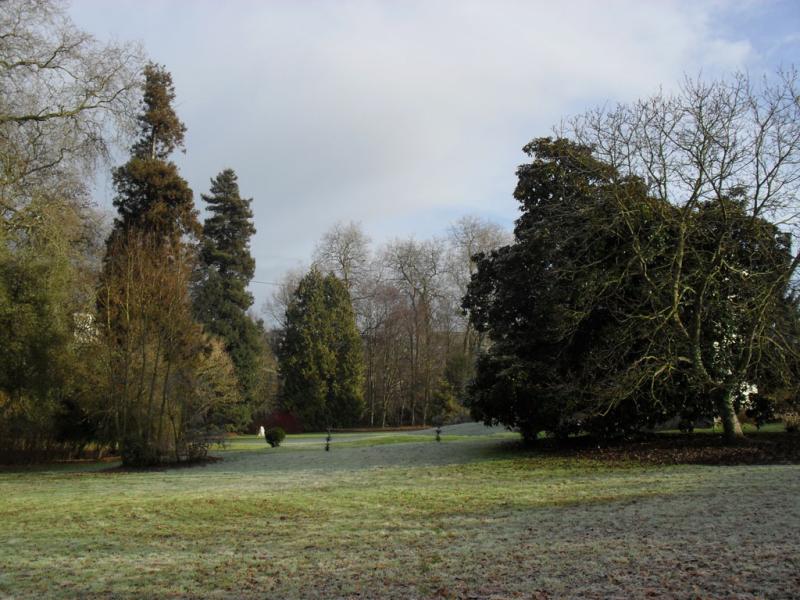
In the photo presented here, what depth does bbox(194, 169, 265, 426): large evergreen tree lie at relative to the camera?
3944cm

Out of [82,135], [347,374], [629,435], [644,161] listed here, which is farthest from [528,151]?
[347,374]

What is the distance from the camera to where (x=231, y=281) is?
39.9m

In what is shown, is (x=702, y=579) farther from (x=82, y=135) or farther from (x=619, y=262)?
(x=82, y=135)

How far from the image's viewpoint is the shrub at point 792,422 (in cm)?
1819

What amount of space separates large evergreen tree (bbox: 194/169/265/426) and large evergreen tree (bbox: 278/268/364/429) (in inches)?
152

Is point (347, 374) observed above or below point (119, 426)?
above

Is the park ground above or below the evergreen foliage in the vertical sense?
below

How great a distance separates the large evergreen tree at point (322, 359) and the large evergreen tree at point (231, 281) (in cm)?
387

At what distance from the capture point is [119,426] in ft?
67.2

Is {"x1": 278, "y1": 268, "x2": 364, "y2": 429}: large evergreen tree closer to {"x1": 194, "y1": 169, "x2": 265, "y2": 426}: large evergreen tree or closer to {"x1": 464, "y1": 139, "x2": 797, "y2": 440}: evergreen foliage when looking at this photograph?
{"x1": 194, "y1": 169, "x2": 265, "y2": 426}: large evergreen tree

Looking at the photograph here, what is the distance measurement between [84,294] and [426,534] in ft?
61.6

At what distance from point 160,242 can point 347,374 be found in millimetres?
20331

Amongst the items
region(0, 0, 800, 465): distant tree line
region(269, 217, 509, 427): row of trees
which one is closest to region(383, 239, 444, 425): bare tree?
region(269, 217, 509, 427): row of trees

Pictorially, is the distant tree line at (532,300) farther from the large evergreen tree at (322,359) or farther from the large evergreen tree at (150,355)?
the large evergreen tree at (322,359)
